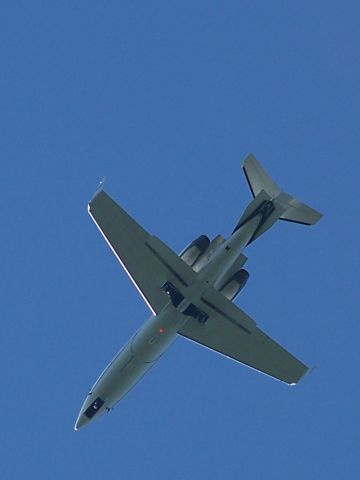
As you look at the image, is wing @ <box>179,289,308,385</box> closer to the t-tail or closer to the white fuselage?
the white fuselage

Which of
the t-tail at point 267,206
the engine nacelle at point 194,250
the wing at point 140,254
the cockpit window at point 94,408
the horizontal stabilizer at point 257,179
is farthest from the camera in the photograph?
the horizontal stabilizer at point 257,179

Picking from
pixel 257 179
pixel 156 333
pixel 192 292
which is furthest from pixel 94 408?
pixel 257 179

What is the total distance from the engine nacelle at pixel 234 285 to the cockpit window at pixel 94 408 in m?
10.1

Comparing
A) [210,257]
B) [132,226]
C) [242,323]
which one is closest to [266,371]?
[242,323]

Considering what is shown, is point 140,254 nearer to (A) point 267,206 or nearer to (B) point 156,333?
(B) point 156,333

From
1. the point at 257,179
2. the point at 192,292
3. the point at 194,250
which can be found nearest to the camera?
the point at 192,292

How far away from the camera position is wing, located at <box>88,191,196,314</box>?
6431cm

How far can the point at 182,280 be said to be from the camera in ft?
213

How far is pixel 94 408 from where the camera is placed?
6531cm

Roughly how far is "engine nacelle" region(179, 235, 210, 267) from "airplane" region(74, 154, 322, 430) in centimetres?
6

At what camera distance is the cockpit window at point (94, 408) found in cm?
6525

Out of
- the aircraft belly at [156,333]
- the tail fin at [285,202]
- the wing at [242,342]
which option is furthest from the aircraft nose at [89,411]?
the tail fin at [285,202]

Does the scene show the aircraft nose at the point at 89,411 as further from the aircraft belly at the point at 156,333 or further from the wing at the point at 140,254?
the wing at the point at 140,254

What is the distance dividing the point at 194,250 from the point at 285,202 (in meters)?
6.51
